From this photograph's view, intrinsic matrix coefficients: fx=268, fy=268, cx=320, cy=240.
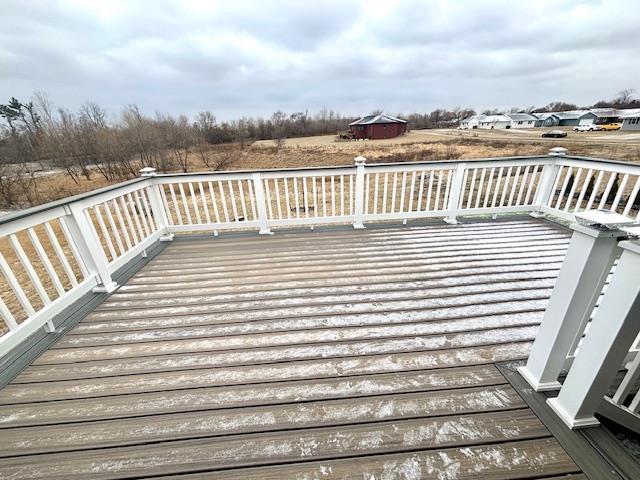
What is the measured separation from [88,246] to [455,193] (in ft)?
13.5

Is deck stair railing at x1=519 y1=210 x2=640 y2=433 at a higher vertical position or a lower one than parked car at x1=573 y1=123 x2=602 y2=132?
higher

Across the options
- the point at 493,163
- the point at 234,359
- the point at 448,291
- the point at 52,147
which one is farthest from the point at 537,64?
the point at 52,147

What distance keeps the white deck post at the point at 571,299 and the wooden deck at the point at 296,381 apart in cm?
24

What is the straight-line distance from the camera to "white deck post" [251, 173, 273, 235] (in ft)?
11.2

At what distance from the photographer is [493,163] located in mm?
3586

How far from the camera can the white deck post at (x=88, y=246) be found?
216cm

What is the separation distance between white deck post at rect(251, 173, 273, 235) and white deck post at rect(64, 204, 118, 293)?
1.67 metres

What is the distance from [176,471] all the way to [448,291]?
6.78 feet

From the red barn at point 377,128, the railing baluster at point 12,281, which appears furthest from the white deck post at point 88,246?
the red barn at point 377,128

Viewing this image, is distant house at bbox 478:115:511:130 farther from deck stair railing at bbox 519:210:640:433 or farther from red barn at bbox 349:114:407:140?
deck stair railing at bbox 519:210:640:433

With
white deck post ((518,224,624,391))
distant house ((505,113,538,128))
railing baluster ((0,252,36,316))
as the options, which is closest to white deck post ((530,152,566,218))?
white deck post ((518,224,624,391))

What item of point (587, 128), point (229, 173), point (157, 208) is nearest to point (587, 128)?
point (587, 128)

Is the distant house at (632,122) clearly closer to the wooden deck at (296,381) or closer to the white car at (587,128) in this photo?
the white car at (587,128)

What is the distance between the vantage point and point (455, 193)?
3.67m
